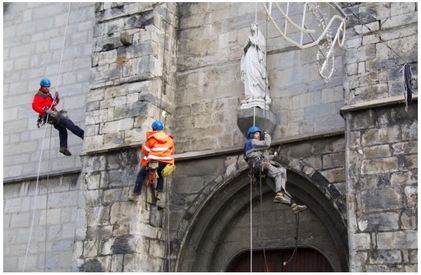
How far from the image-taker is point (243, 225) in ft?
32.8

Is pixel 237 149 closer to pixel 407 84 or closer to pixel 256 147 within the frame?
pixel 256 147

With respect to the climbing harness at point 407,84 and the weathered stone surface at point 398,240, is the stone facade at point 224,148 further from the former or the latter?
the climbing harness at point 407,84

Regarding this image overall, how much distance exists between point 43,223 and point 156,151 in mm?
3163

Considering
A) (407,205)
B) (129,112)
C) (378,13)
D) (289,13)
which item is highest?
(289,13)

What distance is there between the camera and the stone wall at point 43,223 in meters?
11.4

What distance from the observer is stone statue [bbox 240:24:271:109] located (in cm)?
1001

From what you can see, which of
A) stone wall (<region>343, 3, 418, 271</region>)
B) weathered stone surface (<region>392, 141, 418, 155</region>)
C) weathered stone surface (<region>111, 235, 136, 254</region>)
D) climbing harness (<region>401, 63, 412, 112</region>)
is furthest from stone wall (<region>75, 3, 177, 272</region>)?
climbing harness (<region>401, 63, 412, 112</region>)

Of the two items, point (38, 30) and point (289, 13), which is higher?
point (38, 30)

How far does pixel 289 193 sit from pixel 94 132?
2840 mm

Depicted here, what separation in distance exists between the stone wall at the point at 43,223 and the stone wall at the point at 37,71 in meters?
0.32

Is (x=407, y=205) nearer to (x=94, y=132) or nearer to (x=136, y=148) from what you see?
(x=136, y=148)

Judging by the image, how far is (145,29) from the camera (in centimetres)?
1065

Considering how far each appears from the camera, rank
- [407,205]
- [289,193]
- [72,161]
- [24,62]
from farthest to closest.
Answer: [24,62]
[72,161]
[289,193]
[407,205]

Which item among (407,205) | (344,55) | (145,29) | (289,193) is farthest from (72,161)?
(407,205)
